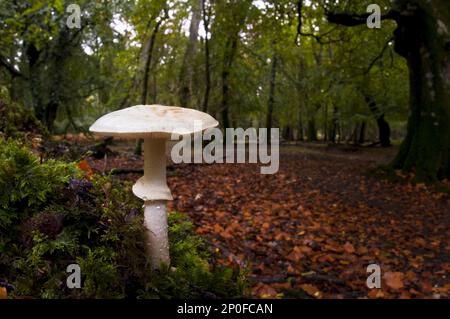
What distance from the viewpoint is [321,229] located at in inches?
225

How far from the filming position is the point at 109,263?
65.4 inches

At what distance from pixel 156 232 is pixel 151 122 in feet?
1.92

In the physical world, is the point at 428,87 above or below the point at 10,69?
below

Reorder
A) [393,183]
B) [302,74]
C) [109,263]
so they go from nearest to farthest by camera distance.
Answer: [109,263] < [393,183] < [302,74]

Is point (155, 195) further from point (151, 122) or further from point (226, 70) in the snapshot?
point (226, 70)

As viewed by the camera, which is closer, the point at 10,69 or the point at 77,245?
the point at 77,245

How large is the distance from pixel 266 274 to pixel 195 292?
2495 mm

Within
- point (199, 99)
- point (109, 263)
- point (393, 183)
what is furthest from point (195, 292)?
point (199, 99)

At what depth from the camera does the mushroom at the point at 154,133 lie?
4.60 ft

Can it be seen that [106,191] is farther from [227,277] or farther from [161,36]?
[161,36]

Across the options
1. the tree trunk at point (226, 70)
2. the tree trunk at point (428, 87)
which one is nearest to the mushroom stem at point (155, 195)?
the tree trunk at point (428, 87)

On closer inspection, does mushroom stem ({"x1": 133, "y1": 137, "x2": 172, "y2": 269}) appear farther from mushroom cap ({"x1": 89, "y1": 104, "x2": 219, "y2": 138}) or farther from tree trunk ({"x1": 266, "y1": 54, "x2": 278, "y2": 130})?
tree trunk ({"x1": 266, "y1": 54, "x2": 278, "y2": 130})
